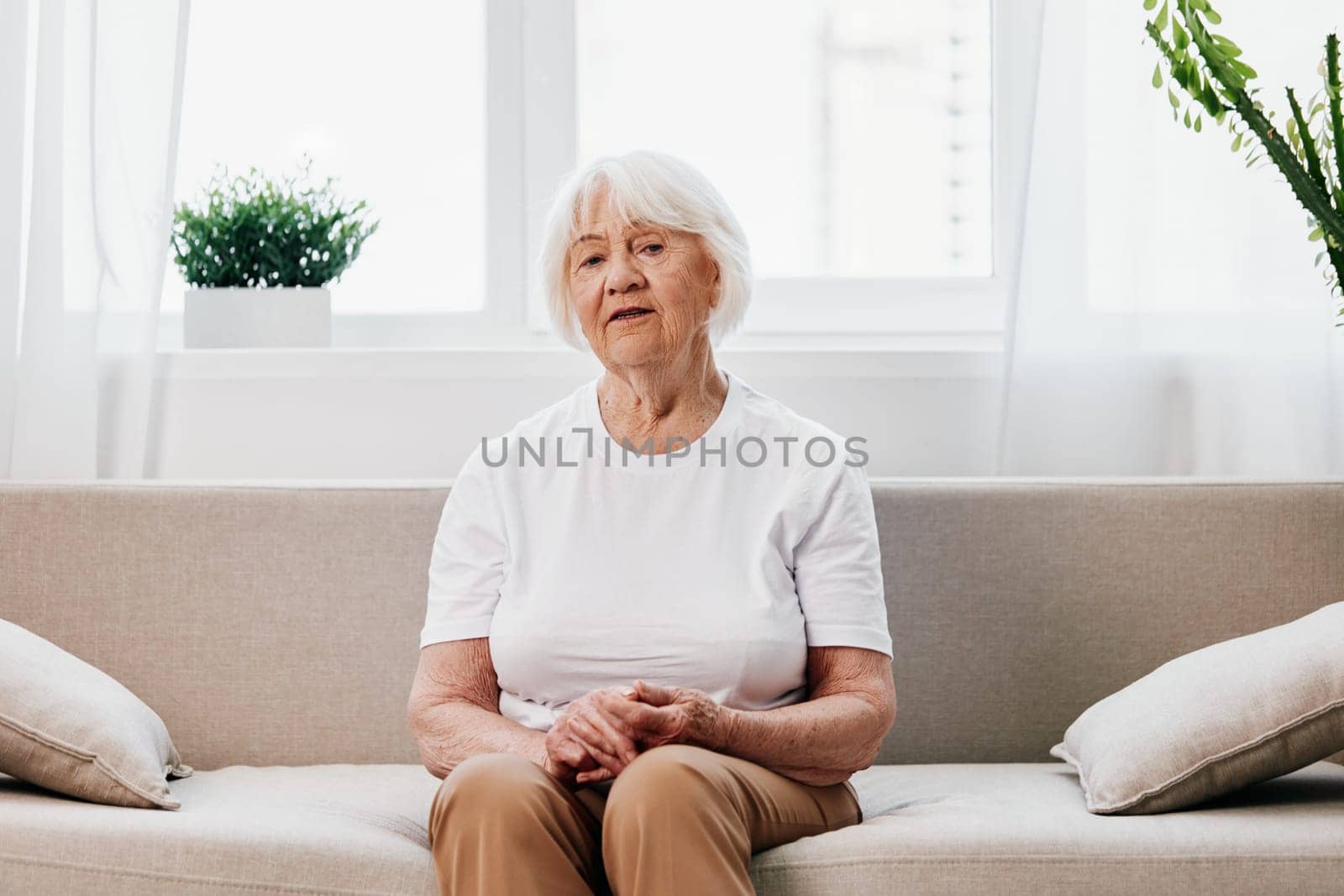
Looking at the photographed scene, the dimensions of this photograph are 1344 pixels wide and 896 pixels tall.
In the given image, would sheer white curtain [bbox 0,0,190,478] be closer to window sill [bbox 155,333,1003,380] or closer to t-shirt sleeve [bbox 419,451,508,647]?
window sill [bbox 155,333,1003,380]

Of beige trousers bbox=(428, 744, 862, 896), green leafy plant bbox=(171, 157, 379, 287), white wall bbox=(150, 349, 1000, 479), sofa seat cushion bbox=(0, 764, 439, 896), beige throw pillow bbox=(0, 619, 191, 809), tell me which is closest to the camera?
beige trousers bbox=(428, 744, 862, 896)

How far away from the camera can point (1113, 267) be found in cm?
236

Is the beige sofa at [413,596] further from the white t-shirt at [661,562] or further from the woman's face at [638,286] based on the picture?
the woman's face at [638,286]

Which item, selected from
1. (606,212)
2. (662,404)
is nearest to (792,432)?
(662,404)

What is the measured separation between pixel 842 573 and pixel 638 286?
48 centimetres

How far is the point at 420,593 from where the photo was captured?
2.09 m

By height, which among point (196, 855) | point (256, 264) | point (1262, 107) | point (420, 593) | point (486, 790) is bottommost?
point (196, 855)

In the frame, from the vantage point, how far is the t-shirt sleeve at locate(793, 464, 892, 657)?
1.70m

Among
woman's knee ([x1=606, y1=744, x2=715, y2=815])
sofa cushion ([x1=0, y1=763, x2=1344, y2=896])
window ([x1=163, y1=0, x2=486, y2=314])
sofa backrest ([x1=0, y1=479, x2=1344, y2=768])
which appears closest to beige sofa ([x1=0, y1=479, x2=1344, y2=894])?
sofa backrest ([x1=0, y1=479, x2=1344, y2=768])

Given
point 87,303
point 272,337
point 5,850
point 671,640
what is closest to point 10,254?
point 87,303

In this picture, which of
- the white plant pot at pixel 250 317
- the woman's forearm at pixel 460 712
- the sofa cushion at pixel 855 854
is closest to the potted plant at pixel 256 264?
the white plant pot at pixel 250 317

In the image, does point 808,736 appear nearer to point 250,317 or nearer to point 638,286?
point 638,286

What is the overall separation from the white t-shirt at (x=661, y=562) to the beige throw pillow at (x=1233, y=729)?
13.1 inches

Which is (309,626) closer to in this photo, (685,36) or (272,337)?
(272,337)
